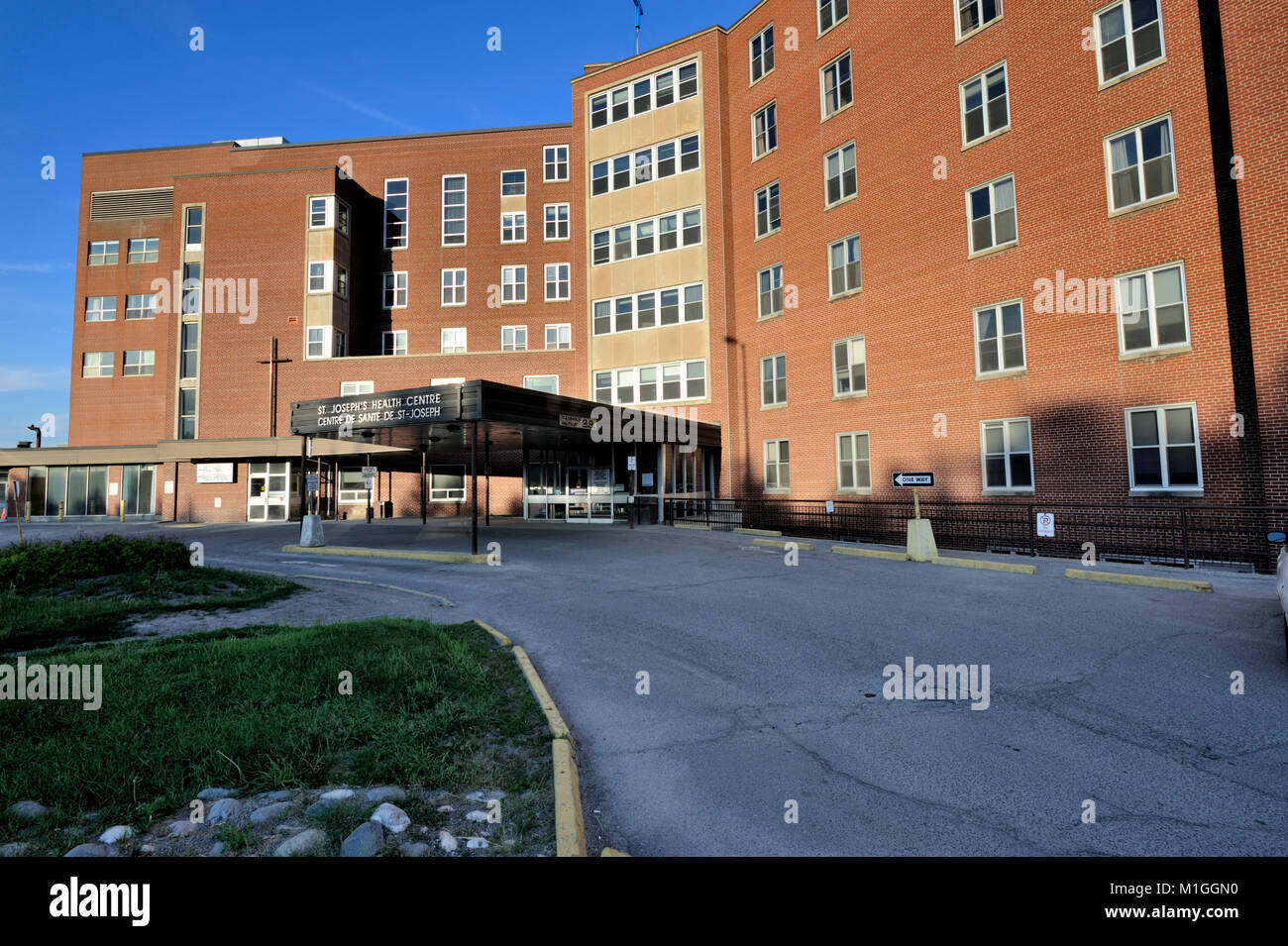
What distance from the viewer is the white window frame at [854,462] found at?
25.3 metres

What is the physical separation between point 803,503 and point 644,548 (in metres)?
9.76

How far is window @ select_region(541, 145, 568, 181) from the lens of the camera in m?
43.2

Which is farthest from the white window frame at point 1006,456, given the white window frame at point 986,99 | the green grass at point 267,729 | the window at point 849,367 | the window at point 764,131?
the green grass at point 267,729

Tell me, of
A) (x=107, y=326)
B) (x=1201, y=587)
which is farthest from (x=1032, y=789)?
(x=107, y=326)

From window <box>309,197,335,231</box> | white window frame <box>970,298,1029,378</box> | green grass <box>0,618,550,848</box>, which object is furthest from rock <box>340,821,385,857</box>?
window <box>309,197,335,231</box>

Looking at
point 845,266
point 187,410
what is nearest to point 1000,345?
point 845,266

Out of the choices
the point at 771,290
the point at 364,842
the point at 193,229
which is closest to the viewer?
the point at 364,842

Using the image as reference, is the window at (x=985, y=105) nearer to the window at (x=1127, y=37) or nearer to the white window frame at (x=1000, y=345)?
the window at (x=1127, y=37)

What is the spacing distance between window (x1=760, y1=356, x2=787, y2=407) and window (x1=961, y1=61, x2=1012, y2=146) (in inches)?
419

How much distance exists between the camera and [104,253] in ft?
151

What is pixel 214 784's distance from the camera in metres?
4.22

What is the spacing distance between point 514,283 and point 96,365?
28.3 m

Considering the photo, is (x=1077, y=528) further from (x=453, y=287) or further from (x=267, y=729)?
(x=453, y=287)
